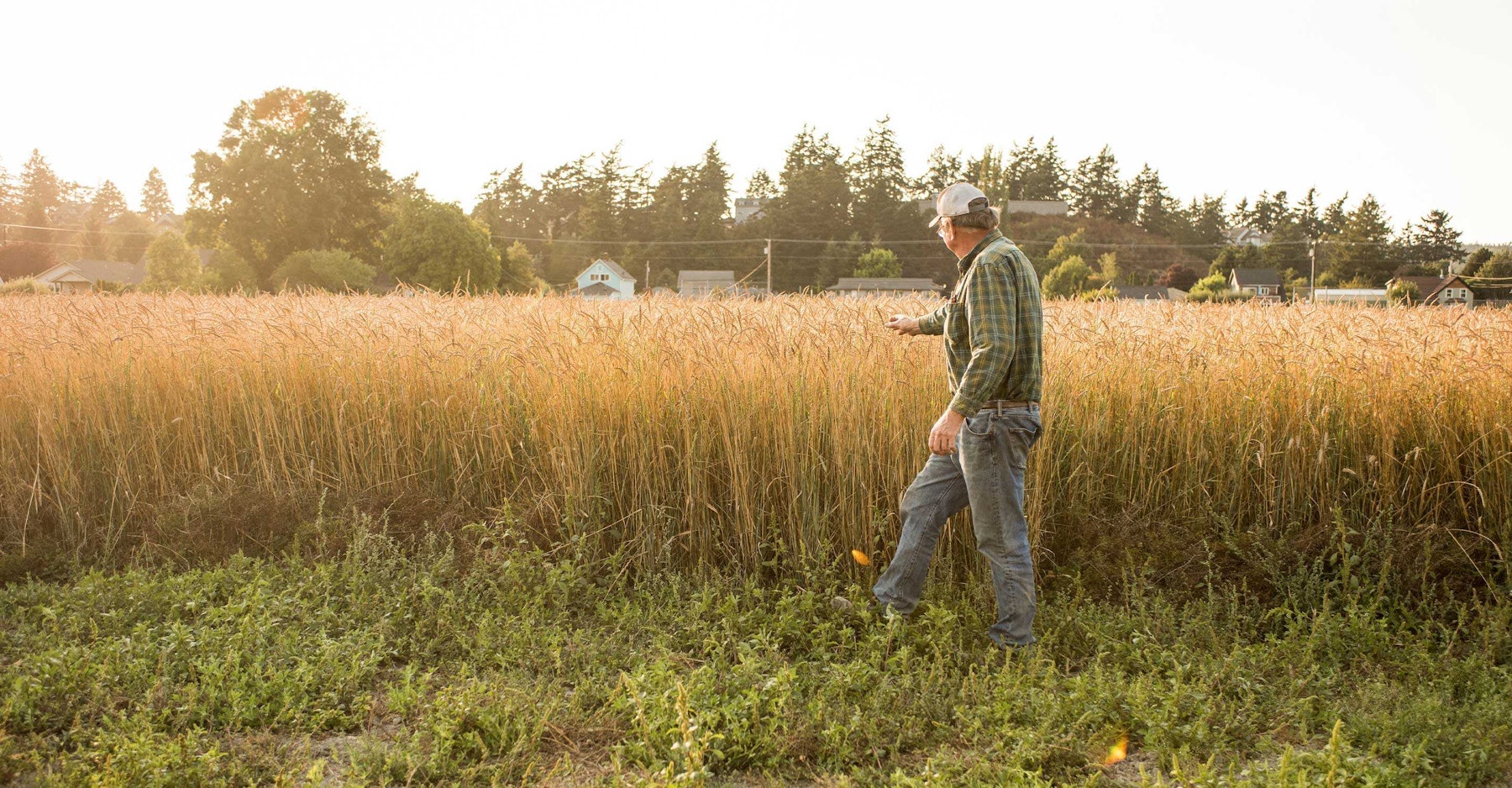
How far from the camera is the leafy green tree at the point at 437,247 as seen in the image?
43719mm

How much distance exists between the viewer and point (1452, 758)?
3162mm

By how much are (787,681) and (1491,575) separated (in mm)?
3682

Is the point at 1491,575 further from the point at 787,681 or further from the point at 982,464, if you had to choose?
the point at 787,681

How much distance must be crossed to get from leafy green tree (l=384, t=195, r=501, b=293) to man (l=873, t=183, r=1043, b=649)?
41020mm

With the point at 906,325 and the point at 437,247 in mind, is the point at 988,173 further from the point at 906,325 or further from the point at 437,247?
the point at 906,325

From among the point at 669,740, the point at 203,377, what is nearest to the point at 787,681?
the point at 669,740

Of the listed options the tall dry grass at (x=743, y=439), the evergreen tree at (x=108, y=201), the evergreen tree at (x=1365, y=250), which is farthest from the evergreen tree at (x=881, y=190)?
the evergreen tree at (x=108, y=201)

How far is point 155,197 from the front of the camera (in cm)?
12569

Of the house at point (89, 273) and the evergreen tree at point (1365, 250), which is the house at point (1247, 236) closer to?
the evergreen tree at point (1365, 250)

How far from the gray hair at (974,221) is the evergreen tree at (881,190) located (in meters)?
66.5

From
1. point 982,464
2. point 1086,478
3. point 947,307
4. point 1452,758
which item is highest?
point 947,307

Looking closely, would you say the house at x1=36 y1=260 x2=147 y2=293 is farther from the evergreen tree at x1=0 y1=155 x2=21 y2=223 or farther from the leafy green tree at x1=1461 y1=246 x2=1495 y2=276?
the leafy green tree at x1=1461 y1=246 x2=1495 y2=276

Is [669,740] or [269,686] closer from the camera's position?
[669,740]

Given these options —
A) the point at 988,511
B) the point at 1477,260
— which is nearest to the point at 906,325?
the point at 988,511
